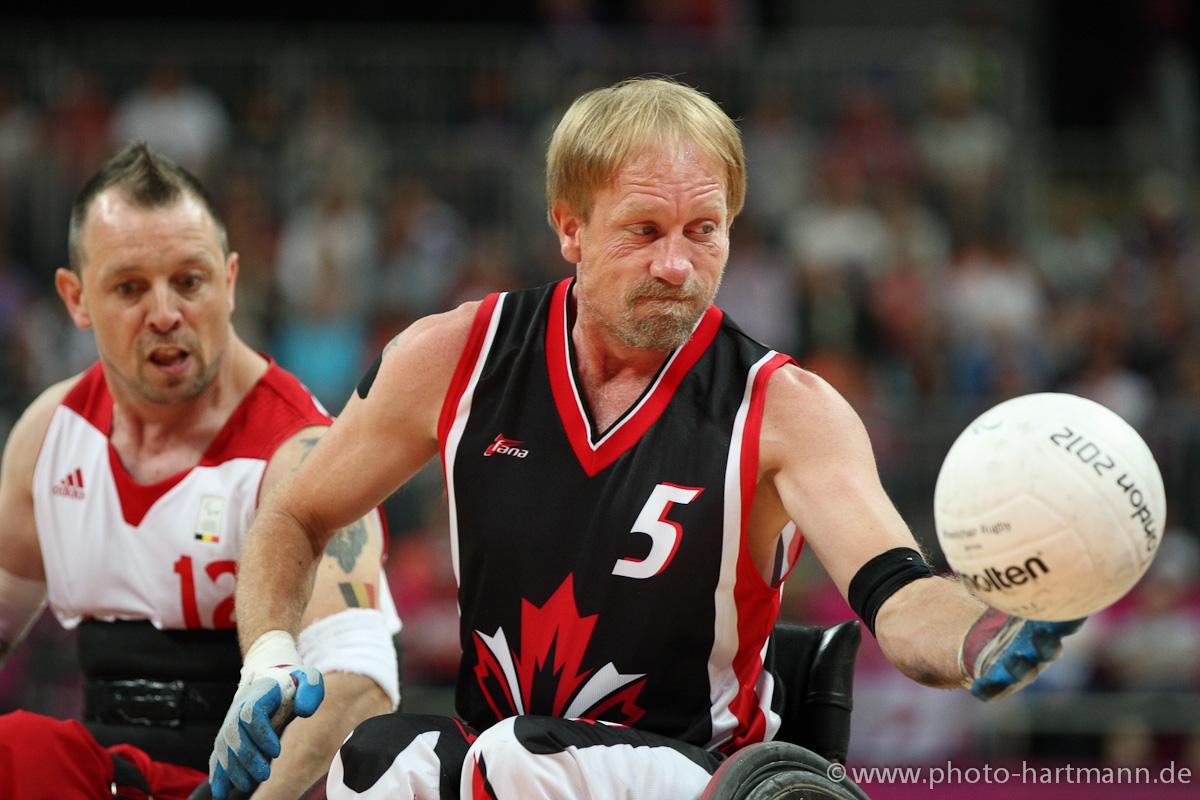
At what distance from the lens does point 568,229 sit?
12.1 feet

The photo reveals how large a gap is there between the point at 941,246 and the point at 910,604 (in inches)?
335

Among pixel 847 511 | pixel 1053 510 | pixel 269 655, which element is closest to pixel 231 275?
pixel 269 655

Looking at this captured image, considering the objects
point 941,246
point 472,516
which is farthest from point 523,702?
point 941,246

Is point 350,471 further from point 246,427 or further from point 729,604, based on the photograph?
point 729,604

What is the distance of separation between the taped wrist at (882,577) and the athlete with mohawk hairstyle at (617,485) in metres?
0.01

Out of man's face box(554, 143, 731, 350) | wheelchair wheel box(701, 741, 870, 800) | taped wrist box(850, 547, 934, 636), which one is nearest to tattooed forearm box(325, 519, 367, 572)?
man's face box(554, 143, 731, 350)

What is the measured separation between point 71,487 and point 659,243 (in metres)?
2.02

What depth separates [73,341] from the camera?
33.4 feet

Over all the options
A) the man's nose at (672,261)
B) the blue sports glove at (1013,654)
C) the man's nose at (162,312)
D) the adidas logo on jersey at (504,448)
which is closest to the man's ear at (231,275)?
the man's nose at (162,312)

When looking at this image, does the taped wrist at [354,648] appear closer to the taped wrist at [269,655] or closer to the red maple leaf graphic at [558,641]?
the taped wrist at [269,655]

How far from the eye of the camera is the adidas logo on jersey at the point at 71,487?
14.7 feet

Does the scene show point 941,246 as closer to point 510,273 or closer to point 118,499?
point 510,273

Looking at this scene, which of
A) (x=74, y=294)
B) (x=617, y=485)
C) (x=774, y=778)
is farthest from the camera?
(x=74, y=294)

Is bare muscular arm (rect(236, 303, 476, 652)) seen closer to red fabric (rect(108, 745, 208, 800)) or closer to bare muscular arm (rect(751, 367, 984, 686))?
red fabric (rect(108, 745, 208, 800))
